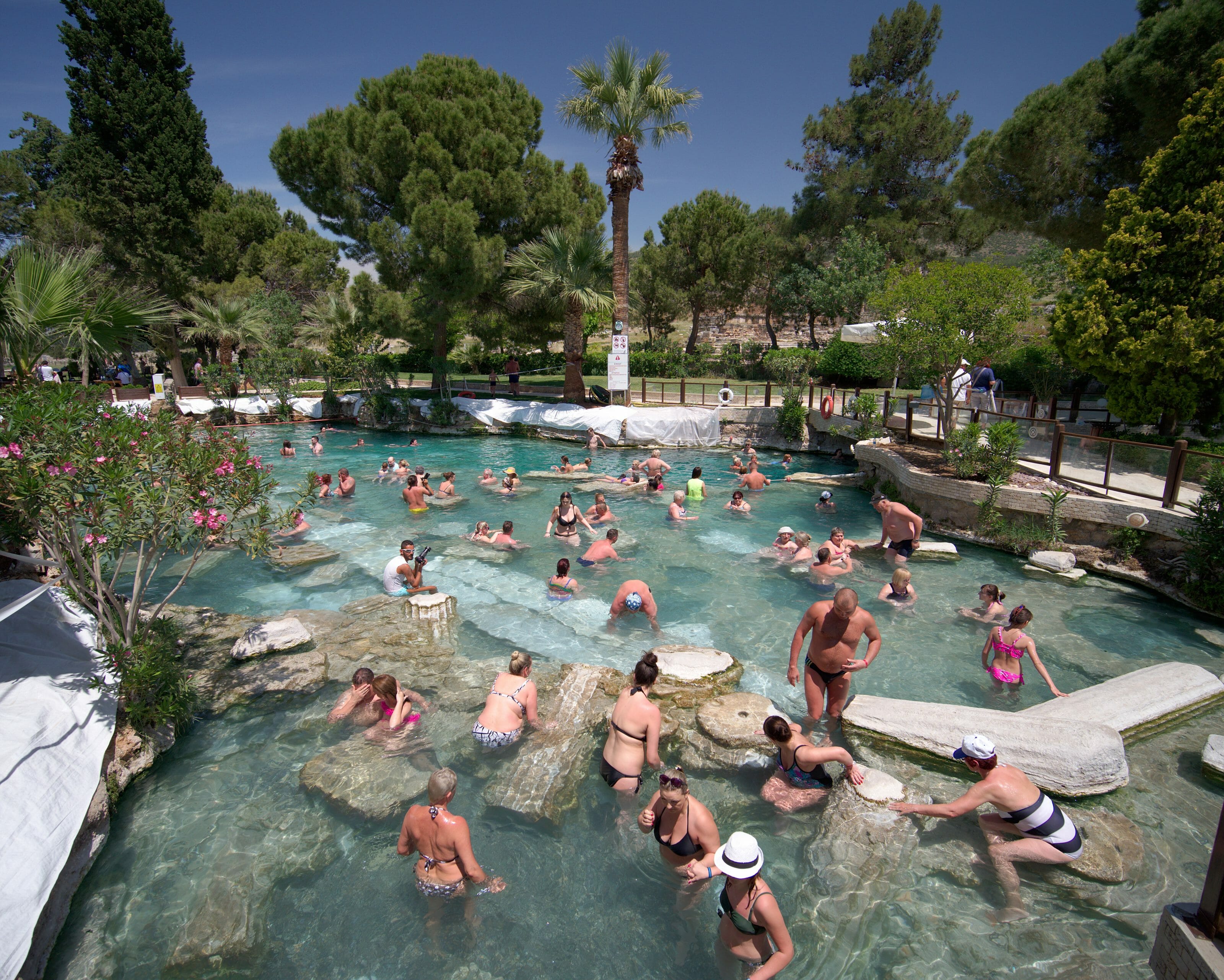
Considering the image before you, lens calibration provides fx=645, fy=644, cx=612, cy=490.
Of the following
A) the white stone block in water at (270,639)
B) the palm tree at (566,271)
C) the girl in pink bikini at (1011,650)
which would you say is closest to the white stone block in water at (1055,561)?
the girl in pink bikini at (1011,650)

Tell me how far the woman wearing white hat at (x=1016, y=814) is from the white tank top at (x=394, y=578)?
300 inches

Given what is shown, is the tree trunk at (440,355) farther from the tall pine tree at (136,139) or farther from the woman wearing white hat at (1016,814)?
the woman wearing white hat at (1016,814)

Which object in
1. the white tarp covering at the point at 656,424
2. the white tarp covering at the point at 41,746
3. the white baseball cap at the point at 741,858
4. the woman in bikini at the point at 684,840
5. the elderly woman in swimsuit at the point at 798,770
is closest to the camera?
the white baseball cap at the point at 741,858

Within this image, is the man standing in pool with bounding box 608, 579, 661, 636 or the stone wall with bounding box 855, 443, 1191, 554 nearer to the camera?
the man standing in pool with bounding box 608, 579, 661, 636

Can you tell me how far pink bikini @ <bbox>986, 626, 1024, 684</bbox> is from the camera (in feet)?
23.5

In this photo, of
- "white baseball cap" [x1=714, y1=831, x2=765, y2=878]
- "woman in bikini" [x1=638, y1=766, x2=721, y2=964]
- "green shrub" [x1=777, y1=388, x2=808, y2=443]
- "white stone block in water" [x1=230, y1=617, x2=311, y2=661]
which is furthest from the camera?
"green shrub" [x1=777, y1=388, x2=808, y2=443]

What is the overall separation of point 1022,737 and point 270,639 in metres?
8.06

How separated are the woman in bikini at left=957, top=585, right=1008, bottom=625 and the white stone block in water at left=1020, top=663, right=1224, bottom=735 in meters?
1.56

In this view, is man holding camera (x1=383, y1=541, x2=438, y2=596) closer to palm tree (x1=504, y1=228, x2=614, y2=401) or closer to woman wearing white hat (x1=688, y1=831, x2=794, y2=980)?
woman wearing white hat (x1=688, y1=831, x2=794, y2=980)

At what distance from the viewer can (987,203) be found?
62.1 ft

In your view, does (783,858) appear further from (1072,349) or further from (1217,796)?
(1072,349)

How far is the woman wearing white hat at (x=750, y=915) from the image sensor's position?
11.6 feet

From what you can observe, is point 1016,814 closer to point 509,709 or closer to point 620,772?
point 620,772

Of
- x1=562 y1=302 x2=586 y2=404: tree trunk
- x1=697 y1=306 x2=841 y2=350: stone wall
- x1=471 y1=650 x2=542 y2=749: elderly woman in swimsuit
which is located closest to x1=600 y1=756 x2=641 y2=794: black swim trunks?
x1=471 y1=650 x2=542 y2=749: elderly woman in swimsuit
